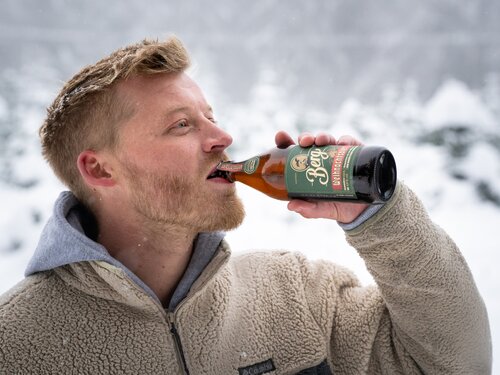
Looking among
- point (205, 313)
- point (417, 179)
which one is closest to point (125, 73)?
point (205, 313)

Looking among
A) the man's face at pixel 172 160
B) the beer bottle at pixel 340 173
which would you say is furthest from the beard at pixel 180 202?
the beer bottle at pixel 340 173

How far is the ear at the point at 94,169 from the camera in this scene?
1.63m

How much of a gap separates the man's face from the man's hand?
0.85 feet

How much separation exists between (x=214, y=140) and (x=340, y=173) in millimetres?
486

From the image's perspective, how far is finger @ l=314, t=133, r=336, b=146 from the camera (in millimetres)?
1371

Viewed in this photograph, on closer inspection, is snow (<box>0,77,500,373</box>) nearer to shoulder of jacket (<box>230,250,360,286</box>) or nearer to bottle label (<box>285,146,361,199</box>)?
shoulder of jacket (<box>230,250,360,286</box>)

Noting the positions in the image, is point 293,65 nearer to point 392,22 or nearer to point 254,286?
point 392,22

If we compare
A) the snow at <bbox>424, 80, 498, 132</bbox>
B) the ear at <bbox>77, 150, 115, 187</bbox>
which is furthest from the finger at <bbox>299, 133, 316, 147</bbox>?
the snow at <bbox>424, 80, 498, 132</bbox>

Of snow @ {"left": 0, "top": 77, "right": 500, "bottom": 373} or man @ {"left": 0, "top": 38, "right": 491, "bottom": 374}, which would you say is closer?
man @ {"left": 0, "top": 38, "right": 491, "bottom": 374}

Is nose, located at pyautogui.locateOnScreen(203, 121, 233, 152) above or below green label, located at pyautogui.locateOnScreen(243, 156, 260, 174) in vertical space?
above

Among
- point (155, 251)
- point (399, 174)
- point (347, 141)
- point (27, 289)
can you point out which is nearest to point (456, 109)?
point (399, 174)

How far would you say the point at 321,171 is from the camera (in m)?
1.33

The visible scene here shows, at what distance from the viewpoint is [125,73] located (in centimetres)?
159

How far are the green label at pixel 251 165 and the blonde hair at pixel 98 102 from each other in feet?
1.30
